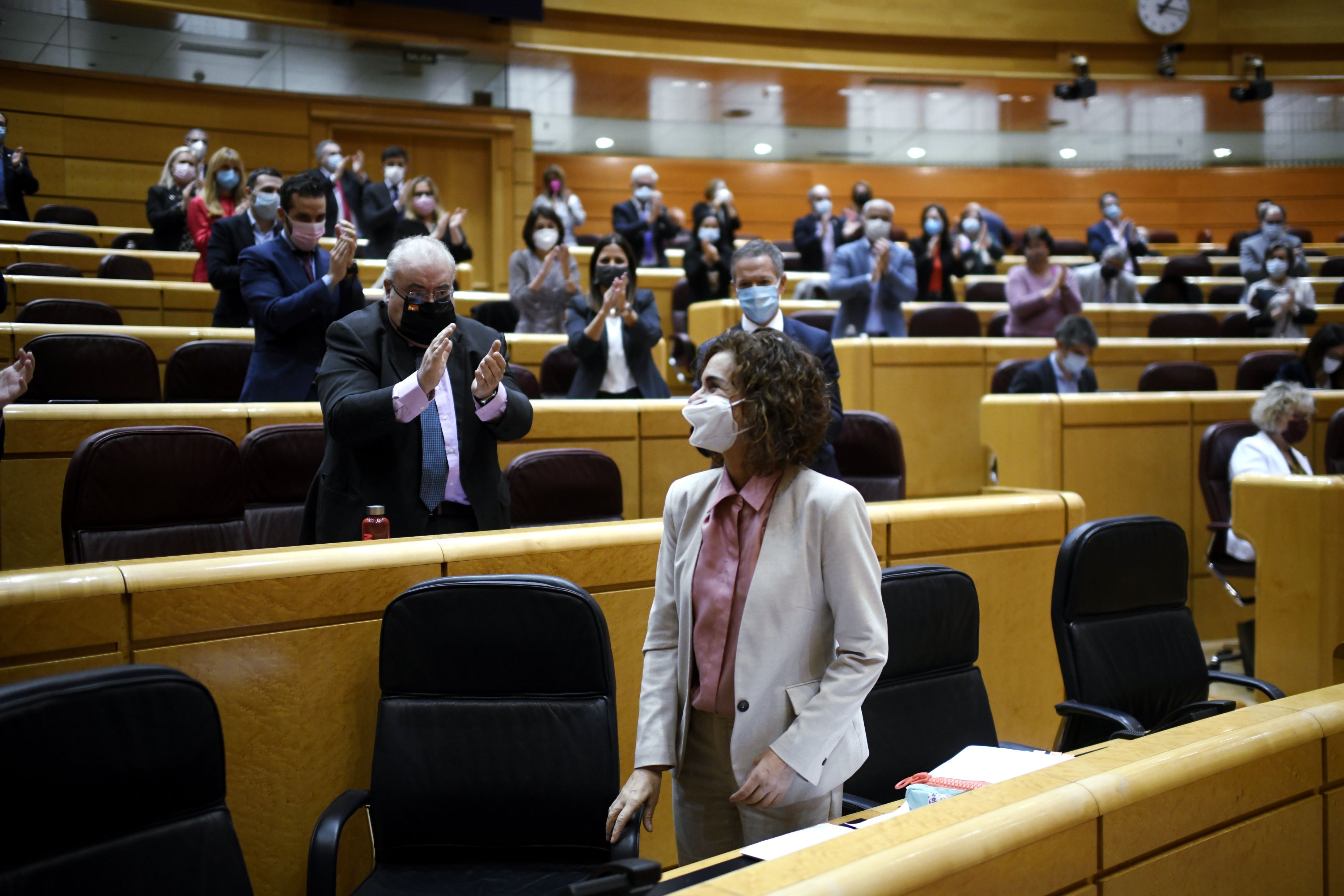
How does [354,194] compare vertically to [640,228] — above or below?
above

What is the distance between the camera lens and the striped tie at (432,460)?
2.44 m

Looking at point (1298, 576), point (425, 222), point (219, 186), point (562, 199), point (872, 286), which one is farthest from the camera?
point (562, 199)

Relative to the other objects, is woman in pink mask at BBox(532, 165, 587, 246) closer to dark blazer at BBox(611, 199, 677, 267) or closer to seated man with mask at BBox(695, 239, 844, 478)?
dark blazer at BBox(611, 199, 677, 267)

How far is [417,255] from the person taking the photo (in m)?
2.46

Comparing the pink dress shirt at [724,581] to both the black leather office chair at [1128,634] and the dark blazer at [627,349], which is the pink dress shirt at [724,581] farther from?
the dark blazer at [627,349]

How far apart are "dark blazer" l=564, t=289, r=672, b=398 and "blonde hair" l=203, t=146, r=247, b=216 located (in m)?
2.35

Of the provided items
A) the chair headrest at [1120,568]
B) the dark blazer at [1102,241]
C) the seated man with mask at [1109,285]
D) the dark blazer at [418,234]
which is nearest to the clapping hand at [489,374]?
the chair headrest at [1120,568]

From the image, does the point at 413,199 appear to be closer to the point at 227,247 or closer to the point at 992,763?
the point at 227,247

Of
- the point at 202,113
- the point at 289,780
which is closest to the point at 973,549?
the point at 289,780

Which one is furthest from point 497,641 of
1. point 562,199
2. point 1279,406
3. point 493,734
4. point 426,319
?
point 562,199

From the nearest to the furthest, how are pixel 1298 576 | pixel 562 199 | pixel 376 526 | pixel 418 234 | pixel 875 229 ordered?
pixel 376 526, pixel 1298 576, pixel 418 234, pixel 875 229, pixel 562 199

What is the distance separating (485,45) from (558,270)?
16.8 feet

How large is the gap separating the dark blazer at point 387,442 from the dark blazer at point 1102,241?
8669 mm

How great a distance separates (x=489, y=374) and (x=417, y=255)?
349 millimetres
